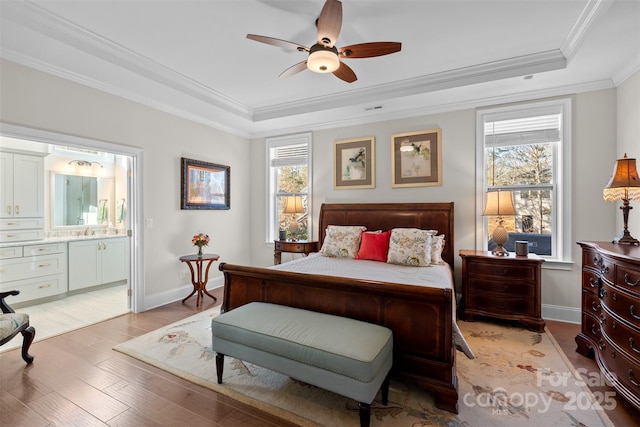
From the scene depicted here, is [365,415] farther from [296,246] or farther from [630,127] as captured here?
[630,127]

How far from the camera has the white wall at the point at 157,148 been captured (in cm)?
286

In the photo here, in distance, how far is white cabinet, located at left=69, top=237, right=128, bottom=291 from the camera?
14.8ft

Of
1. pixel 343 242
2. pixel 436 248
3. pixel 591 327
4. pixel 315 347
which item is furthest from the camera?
pixel 343 242

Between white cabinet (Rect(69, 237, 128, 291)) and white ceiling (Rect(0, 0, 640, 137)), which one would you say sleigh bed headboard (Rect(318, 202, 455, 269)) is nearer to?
white ceiling (Rect(0, 0, 640, 137))

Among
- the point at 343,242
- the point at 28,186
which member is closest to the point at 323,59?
the point at 343,242

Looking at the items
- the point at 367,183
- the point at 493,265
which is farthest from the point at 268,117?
the point at 493,265

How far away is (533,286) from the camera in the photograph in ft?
10.5

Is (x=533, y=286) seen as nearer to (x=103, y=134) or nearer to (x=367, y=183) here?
(x=367, y=183)

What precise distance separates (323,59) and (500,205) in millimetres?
2570

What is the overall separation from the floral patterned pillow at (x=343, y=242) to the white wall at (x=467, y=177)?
0.75 metres

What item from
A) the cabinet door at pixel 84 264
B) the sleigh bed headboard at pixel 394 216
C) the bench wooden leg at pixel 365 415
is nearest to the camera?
the bench wooden leg at pixel 365 415

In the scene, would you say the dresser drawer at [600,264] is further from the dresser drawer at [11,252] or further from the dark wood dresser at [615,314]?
the dresser drawer at [11,252]

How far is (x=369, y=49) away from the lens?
240 centimetres

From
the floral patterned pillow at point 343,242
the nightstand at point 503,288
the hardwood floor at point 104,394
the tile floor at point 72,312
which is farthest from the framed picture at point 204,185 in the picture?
the nightstand at point 503,288
